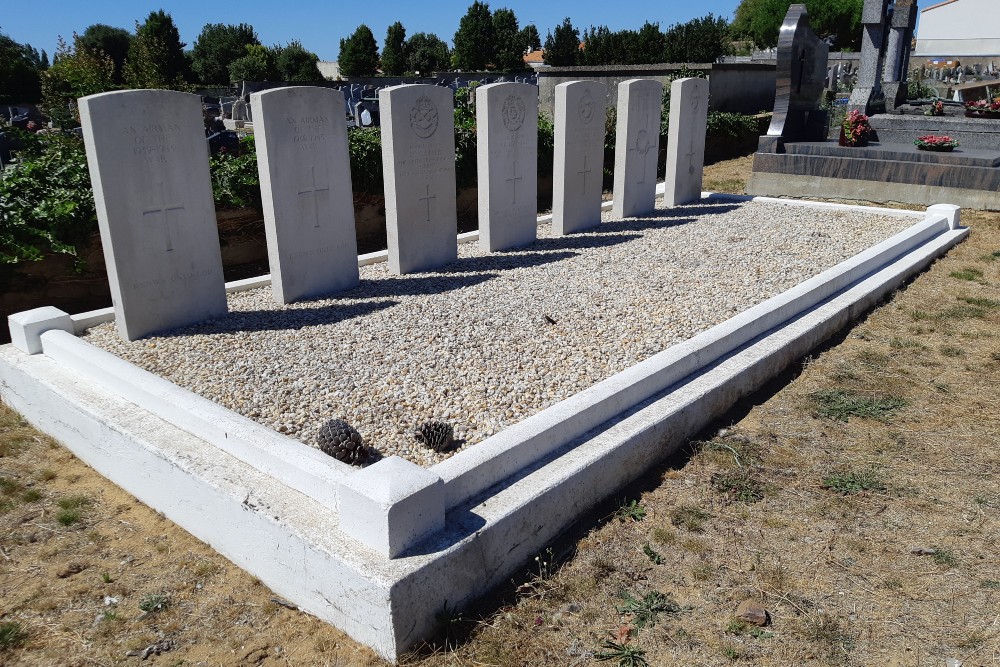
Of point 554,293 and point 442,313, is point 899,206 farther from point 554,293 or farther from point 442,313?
point 442,313

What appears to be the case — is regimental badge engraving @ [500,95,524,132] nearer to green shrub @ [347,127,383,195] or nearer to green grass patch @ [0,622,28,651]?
green shrub @ [347,127,383,195]

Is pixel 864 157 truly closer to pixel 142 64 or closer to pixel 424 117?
pixel 424 117

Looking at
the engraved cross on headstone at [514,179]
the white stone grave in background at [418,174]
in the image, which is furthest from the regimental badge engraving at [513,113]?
the white stone grave in background at [418,174]

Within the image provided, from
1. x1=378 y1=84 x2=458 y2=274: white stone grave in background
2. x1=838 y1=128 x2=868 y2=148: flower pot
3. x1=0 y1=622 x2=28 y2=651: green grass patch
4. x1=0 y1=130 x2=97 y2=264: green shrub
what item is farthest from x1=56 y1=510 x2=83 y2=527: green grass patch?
x1=838 y1=128 x2=868 y2=148: flower pot

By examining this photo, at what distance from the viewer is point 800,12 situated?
1095 centimetres

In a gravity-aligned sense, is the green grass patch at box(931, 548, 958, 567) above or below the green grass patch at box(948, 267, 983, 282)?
below

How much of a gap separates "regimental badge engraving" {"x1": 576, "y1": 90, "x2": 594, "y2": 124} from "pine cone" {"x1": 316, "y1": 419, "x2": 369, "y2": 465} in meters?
5.40

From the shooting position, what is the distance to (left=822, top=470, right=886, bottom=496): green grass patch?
366 centimetres

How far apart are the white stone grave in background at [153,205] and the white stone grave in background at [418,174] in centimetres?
160

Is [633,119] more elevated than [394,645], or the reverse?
[633,119]

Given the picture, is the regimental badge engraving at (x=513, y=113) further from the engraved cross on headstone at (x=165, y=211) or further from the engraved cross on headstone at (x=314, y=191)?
the engraved cross on headstone at (x=165, y=211)

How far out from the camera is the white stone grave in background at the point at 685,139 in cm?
938

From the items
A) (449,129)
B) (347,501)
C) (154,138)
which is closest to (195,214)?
(154,138)

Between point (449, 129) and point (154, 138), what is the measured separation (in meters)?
2.58
